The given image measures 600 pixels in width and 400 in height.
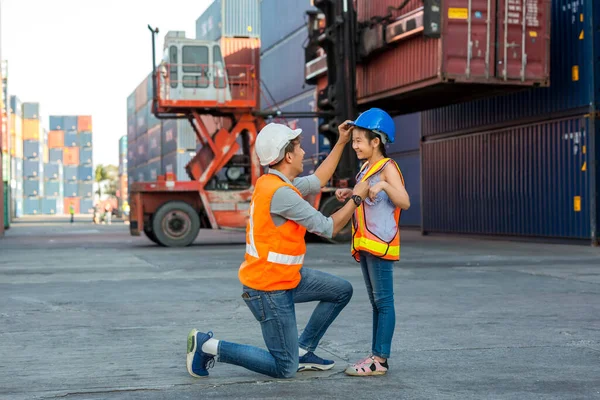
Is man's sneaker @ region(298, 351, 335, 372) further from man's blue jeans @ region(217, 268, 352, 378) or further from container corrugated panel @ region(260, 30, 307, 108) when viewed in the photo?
container corrugated panel @ region(260, 30, 307, 108)

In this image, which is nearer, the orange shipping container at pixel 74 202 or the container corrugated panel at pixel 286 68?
the container corrugated panel at pixel 286 68

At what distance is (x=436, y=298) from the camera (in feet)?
30.4

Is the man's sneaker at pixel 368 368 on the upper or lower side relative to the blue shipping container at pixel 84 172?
lower

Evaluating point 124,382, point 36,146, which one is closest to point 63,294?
point 124,382

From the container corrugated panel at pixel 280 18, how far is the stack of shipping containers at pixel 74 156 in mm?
79531

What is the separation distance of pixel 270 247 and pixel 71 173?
112m

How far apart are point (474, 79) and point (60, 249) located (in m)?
10.2

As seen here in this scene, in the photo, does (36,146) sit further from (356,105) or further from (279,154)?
(279,154)

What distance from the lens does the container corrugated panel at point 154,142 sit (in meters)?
54.0

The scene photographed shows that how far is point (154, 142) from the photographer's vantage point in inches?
2197

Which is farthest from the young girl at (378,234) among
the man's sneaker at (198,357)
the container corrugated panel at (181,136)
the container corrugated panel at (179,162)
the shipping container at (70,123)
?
the shipping container at (70,123)

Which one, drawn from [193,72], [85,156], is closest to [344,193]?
[193,72]

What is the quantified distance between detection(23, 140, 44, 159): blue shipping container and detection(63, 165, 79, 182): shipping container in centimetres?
1082

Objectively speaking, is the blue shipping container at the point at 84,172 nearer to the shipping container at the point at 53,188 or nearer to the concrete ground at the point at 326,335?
the shipping container at the point at 53,188
